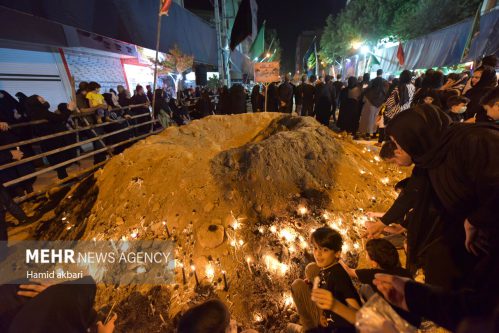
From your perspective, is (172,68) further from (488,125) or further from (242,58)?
(488,125)

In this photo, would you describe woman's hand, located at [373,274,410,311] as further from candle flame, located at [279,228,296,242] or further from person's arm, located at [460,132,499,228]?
candle flame, located at [279,228,296,242]

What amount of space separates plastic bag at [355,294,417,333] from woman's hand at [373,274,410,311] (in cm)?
4

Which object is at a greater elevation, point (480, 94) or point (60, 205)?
point (480, 94)

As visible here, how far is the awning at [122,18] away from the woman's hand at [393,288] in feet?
21.5

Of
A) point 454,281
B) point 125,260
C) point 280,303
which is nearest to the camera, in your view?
point 454,281

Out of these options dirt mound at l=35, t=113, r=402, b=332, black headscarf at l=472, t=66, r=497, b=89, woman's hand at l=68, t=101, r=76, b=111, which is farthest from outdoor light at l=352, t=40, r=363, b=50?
woman's hand at l=68, t=101, r=76, b=111

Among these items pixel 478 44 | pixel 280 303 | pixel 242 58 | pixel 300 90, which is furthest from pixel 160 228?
pixel 242 58

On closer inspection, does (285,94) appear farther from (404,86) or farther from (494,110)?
(494,110)

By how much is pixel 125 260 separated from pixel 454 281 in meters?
3.09

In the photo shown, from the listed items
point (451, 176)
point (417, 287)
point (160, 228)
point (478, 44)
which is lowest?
point (160, 228)

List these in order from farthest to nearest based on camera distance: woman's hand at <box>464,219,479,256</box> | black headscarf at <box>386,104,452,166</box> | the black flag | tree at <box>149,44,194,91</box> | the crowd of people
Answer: tree at <box>149,44,194,91</box>
the black flag
black headscarf at <box>386,104,452,166</box>
woman's hand at <box>464,219,479,256</box>
the crowd of people

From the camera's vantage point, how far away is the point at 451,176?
1.46m

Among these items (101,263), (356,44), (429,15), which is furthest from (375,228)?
(356,44)

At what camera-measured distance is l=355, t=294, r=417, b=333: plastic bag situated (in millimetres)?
1179
